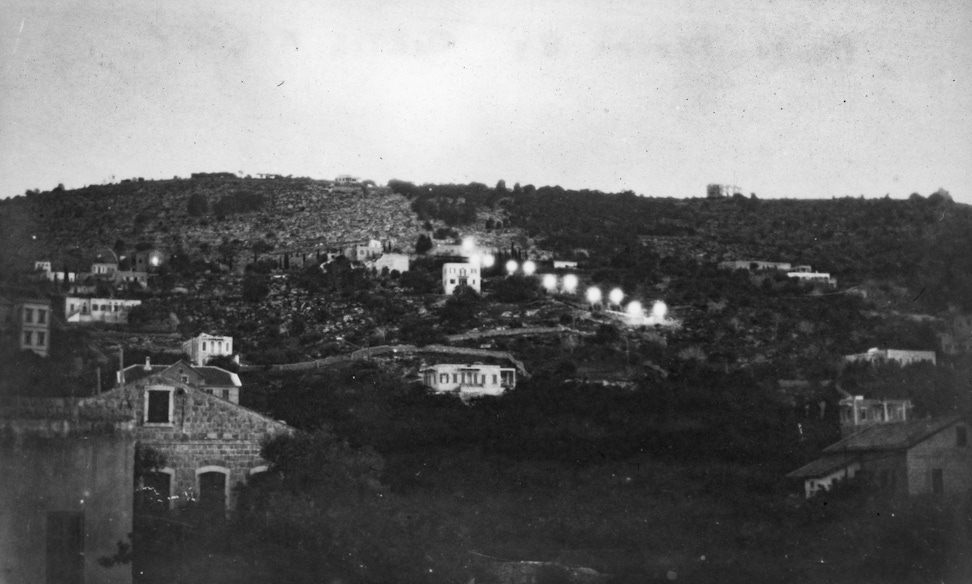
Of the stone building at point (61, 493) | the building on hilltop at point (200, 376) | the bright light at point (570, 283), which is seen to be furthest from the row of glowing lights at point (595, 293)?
the stone building at point (61, 493)

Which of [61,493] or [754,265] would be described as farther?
[754,265]

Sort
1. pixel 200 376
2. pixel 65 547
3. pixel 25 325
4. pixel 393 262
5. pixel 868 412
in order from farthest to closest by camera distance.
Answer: pixel 393 262 → pixel 868 412 → pixel 200 376 → pixel 25 325 → pixel 65 547

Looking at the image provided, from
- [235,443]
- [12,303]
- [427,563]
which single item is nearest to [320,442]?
[235,443]

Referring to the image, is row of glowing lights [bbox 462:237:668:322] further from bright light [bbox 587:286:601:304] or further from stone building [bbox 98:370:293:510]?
stone building [bbox 98:370:293:510]

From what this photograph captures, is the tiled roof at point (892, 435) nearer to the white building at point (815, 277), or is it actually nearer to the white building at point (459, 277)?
the white building at point (815, 277)

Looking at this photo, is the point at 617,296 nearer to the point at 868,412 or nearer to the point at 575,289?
the point at 575,289

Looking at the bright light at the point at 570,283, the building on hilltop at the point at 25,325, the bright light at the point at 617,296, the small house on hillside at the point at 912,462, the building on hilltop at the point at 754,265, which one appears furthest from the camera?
the bright light at the point at 570,283

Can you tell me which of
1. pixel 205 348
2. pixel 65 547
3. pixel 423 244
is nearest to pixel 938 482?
pixel 205 348

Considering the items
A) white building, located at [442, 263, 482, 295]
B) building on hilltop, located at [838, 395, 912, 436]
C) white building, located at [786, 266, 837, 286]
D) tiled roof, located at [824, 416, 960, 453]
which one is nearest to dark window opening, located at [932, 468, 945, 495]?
tiled roof, located at [824, 416, 960, 453]
